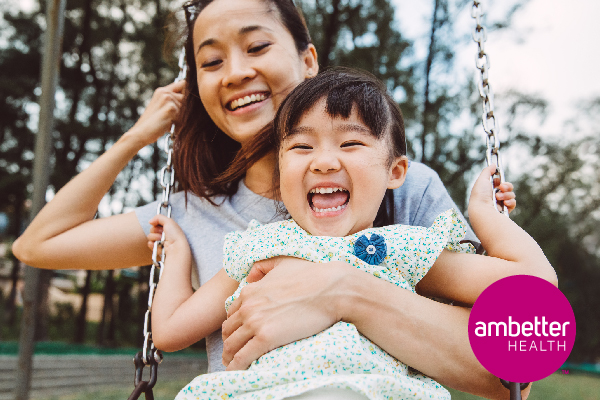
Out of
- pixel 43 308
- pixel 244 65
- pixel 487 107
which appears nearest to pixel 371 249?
pixel 487 107

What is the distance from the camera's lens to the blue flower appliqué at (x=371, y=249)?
109 centimetres

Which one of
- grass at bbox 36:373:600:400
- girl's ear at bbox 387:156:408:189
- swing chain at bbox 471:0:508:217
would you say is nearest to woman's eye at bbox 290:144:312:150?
girl's ear at bbox 387:156:408:189

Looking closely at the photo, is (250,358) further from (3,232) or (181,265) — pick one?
(3,232)

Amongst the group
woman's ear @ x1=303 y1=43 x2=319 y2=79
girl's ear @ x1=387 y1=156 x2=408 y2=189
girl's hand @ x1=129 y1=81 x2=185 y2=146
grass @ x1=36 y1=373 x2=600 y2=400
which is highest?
woman's ear @ x1=303 y1=43 x2=319 y2=79

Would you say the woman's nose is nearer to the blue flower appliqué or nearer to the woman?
the woman

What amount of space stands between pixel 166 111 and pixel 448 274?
1239 millimetres

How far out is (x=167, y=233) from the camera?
1.52 m

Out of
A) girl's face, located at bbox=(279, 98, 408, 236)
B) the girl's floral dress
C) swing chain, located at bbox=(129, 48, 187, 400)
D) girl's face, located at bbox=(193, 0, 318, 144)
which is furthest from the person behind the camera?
girl's face, located at bbox=(193, 0, 318, 144)

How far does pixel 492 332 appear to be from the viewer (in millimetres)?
989

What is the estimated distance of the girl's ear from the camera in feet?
4.21

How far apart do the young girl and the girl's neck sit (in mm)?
287

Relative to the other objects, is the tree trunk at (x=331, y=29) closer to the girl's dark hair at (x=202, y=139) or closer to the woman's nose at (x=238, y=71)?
the girl's dark hair at (x=202, y=139)

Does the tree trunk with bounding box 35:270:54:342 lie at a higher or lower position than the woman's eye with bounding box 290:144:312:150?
lower

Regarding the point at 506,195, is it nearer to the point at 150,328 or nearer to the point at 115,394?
the point at 150,328
